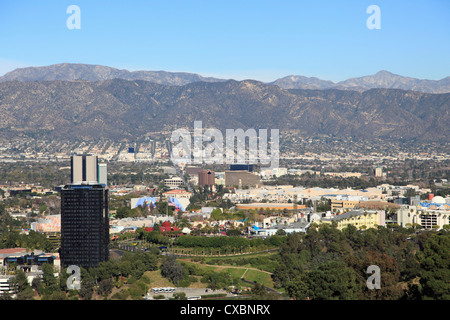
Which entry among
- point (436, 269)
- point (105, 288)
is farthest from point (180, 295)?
point (436, 269)

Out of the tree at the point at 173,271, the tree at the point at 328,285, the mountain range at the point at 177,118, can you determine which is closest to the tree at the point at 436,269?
the tree at the point at 328,285

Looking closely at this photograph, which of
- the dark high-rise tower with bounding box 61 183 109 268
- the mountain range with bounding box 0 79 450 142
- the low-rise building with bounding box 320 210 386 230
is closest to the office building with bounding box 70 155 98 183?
the low-rise building with bounding box 320 210 386 230

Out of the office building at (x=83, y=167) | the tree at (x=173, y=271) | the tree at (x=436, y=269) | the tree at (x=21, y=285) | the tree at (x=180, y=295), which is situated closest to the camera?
the tree at (x=436, y=269)

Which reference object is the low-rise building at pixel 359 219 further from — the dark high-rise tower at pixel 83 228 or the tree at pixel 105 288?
the tree at pixel 105 288

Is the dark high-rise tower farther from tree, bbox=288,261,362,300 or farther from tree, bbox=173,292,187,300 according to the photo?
tree, bbox=288,261,362,300

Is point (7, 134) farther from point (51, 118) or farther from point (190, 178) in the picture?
point (190, 178)

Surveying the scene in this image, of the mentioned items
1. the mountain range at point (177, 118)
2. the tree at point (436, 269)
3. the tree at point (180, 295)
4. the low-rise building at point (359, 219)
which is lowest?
the tree at point (180, 295)

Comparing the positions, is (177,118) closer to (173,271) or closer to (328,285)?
(173,271)

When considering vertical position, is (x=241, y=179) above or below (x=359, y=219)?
above

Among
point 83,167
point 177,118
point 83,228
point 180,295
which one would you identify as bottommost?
point 180,295
